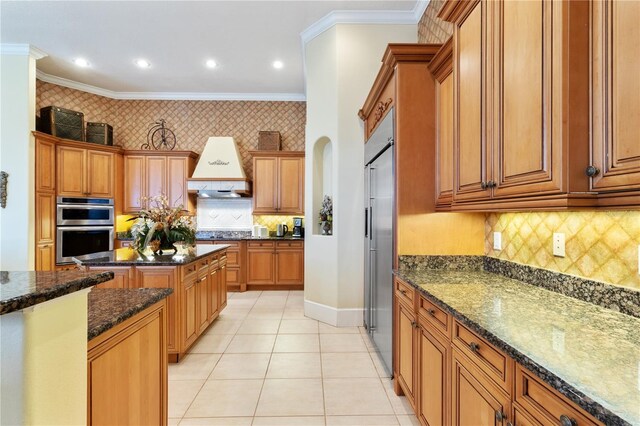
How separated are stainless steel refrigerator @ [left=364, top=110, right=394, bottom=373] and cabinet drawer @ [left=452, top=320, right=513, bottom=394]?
107cm

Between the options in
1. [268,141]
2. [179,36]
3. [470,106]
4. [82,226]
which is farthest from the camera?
[268,141]

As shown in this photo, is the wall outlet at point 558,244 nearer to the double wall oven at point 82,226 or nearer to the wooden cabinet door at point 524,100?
the wooden cabinet door at point 524,100

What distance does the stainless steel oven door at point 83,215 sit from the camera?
4.69 meters

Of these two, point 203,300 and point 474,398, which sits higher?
point 474,398

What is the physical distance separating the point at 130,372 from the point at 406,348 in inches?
62.3

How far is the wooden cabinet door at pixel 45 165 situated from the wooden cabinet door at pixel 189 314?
3345mm

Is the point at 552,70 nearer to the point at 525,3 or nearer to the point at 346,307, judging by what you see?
the point at 525,3

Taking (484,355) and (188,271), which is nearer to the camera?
A: (484,355)

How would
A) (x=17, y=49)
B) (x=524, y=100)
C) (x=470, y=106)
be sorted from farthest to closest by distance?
(x=17, y=49) < (x=470, y=106) < (x=524, y=100)

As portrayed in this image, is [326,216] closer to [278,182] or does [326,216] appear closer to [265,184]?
[278,182]

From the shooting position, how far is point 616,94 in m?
0.96

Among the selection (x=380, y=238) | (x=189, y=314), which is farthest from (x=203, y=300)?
(x=380, y=238)

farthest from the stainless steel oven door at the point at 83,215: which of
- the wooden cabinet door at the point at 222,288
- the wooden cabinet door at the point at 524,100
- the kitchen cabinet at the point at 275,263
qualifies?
the wooden cabinet door at the point at 524,100

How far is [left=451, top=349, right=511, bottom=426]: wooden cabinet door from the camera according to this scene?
1.03 meters
